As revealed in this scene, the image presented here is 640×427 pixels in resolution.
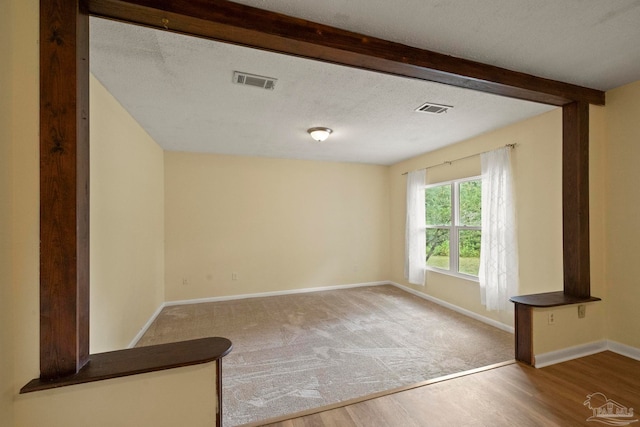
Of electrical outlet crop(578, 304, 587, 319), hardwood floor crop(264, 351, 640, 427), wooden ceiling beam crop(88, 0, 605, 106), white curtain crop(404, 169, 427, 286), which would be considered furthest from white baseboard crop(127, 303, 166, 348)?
electrical outlet crop(578, 304, 587, 319)

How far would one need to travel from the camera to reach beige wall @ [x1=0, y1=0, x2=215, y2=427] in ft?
3.59

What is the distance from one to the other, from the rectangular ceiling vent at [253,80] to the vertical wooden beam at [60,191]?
38.7 inches

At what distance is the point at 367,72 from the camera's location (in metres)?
2.06

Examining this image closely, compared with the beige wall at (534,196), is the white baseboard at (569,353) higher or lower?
lower

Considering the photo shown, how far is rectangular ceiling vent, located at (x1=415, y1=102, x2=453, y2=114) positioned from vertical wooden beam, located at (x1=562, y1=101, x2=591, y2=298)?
1.07 metres

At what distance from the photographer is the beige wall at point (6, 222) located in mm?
1058

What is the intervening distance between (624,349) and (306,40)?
372 centimetres

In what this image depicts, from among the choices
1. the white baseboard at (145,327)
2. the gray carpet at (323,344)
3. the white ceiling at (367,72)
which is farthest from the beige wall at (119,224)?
the gray carpet at (323,344)

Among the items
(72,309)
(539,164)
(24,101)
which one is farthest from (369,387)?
(539,164)

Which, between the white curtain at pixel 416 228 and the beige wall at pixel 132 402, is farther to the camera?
the white curtain at pixel 416 228

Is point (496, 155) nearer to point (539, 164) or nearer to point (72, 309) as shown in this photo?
point (539, 164)

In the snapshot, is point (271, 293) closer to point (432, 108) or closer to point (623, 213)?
point (432, 108)

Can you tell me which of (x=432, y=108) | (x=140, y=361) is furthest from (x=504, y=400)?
(x=432, y=108)

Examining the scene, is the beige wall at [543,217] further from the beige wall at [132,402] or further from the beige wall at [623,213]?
the beige wall at [132,402]
